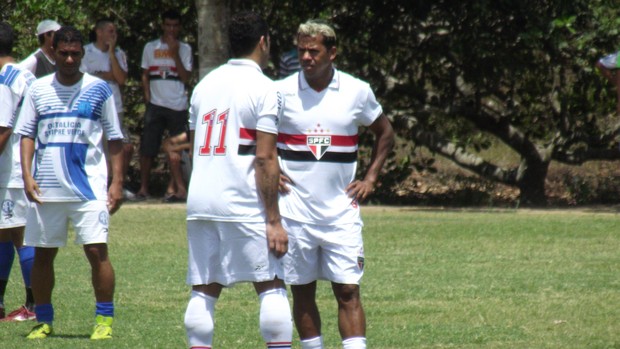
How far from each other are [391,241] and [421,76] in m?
5.60

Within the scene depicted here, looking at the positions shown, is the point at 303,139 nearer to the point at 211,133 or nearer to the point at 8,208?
the point at 211,133

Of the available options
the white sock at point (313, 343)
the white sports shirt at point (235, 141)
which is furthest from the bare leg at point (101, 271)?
the white sports shirt at point (235, 141)

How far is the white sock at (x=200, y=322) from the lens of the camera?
629 centimetres

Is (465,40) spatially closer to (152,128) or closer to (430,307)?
(152,128)

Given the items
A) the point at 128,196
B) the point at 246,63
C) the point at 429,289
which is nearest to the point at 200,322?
the point at 246,63

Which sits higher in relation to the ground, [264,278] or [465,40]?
[465,40]

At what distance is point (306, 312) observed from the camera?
6949mm

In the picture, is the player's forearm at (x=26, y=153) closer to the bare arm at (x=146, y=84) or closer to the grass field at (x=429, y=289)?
the grass field at (x=429, y=289)

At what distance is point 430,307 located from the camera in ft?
30.0

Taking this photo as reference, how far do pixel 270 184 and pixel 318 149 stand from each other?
0.65 metres

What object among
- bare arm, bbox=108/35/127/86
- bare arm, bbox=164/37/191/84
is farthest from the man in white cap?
bare arm, bbox=164/37/191/84

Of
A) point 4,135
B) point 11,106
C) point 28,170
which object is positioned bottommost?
point 28,170

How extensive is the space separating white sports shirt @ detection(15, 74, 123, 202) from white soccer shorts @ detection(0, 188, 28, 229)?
952 millimetres

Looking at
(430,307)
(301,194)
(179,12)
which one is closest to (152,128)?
(179,12)
